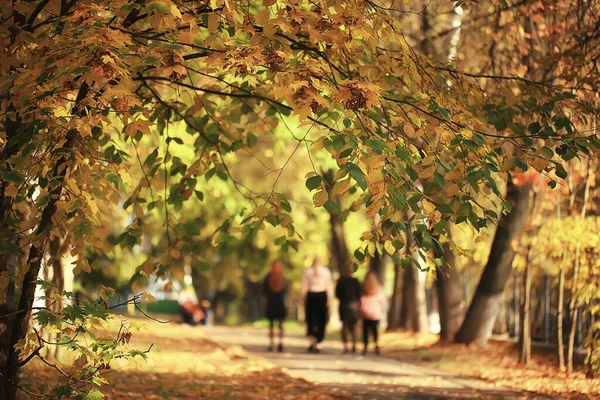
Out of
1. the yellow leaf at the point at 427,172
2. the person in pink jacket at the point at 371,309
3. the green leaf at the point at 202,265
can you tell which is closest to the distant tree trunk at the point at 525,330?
the person in pink jacket at the point at 371,309

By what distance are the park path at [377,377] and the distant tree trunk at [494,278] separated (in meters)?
1.64

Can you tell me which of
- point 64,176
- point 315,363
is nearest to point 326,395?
point 315,363

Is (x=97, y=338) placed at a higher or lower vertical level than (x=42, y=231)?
lower

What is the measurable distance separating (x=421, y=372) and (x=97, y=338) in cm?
807

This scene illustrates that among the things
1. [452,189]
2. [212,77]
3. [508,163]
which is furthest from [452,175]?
[212,77]

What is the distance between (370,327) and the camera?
55.8 ft

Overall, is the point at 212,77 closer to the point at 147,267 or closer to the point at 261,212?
the point at 261,212

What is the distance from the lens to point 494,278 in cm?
1565

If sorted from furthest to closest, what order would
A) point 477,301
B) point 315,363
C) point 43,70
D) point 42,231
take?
point 477,301 → point 315,363 → point 42,231 → point 43,70

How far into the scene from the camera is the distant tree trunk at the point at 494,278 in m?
14.6

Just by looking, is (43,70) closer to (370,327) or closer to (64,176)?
(64,176)

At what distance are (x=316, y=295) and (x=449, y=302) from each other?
2969mm

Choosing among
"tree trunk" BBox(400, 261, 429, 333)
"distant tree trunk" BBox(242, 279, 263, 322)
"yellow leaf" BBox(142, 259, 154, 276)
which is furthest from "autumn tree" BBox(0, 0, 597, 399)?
"distant tree trunk" BBox(242, 279, 263, 322)

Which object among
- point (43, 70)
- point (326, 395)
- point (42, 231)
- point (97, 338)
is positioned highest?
point (43, 70)
